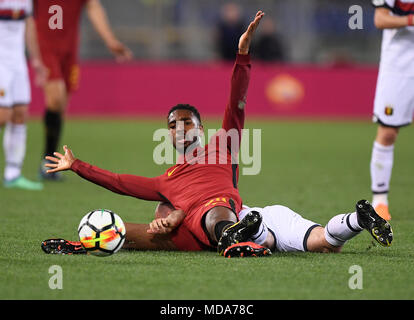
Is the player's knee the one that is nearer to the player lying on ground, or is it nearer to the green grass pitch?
the green grass pitch

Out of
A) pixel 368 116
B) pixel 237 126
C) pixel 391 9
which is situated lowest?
pixel 368 116

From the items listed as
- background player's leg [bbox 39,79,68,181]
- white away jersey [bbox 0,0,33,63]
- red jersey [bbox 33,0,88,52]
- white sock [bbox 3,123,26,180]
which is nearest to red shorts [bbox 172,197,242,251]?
white sock [bbox 3,123,26,180]

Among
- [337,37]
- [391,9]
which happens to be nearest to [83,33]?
[337,37]

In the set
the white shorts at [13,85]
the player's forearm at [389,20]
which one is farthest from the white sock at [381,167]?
the white shorts at [13,85]

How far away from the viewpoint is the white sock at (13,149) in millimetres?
8812

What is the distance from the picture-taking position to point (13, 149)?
8.83 m

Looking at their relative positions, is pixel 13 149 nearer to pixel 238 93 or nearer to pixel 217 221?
pixel 238 93

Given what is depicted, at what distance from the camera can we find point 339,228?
15.9 feet

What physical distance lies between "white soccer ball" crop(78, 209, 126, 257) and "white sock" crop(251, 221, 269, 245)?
781 millimetres

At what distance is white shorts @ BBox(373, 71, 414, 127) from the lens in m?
6.74

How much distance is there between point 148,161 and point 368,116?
9.70 metres

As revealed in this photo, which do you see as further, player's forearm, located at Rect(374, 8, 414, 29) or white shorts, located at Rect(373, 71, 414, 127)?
white shorts, located at Rect(373, 71, 414, 127)

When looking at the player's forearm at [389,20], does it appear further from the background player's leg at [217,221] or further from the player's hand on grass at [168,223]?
the player's hand on grass at [168,223]
